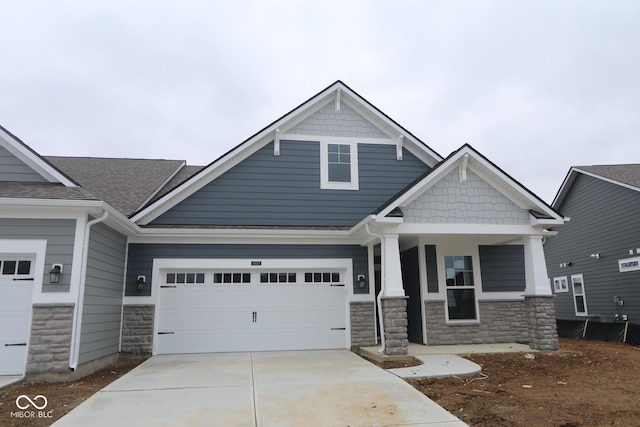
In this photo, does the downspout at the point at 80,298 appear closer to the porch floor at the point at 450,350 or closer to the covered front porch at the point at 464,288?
the porch floor at the point at 450,350

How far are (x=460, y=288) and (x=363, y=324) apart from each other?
2.71 m

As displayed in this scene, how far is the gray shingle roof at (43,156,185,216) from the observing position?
1105 centimetres

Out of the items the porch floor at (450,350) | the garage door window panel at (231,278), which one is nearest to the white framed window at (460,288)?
the porch floor at (450,350)

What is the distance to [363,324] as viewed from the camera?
34.3 feet

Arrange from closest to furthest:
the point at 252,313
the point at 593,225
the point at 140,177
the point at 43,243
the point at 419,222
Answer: the point at 43,243 → the point at 419,222 → the point at 252,313 → the point at 140,177 → the point at 593,225

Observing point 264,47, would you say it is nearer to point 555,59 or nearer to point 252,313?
point 252,313

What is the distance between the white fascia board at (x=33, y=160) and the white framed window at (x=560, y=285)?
18082 mm

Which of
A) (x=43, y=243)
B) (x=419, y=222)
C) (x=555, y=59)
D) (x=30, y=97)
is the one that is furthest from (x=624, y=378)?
(x=30, y=97)

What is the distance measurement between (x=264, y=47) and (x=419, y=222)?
29.2ft

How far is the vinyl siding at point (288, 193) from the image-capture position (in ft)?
35.1

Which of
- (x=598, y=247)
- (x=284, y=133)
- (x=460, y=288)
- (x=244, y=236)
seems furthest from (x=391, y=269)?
(x=598, y=247)

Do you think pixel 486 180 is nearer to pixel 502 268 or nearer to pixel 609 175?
pixel 502 268

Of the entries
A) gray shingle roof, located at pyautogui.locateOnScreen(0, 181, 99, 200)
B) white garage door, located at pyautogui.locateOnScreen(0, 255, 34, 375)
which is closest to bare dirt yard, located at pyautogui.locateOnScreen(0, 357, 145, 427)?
white garage door, located at pyautogui.locateOnScreen(0, 255, 34, 375)

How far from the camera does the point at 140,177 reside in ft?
42.1
